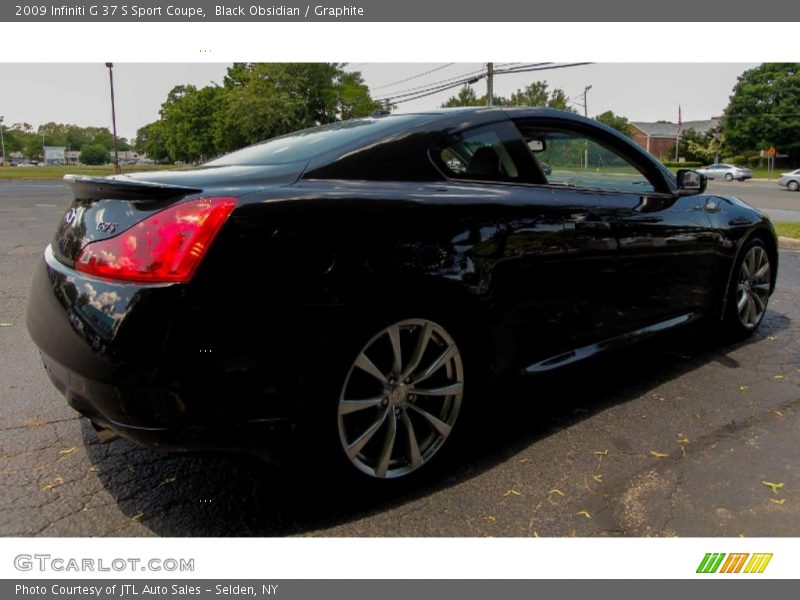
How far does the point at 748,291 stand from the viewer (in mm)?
4336

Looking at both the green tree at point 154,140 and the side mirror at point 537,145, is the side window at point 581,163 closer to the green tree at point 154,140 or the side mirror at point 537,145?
the side mirror at point 537,145

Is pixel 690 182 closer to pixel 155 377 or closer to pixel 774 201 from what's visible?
pixel 155 377

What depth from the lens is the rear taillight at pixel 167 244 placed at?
1.82m

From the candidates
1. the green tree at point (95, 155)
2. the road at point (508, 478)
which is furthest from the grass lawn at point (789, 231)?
the green tree at point (95, 155)

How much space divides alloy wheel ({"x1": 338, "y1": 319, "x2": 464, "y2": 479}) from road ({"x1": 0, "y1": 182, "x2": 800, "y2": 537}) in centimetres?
14

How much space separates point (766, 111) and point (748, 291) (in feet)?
232

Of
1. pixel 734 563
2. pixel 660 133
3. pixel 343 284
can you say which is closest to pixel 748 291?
pixel 734 563

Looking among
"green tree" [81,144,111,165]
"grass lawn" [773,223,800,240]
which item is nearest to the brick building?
"grass lawn" [773,223,800,240]

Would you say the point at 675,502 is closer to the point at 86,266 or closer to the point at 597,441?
the point at 597,441

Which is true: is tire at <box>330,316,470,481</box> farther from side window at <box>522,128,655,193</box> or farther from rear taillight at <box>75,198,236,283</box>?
side window at <box>522,128,655,193</box>

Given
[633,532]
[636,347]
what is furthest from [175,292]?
[636,347]

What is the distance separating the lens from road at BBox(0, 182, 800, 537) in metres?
2.16

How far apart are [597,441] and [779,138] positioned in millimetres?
70937

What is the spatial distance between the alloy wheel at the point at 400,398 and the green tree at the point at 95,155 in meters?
132
